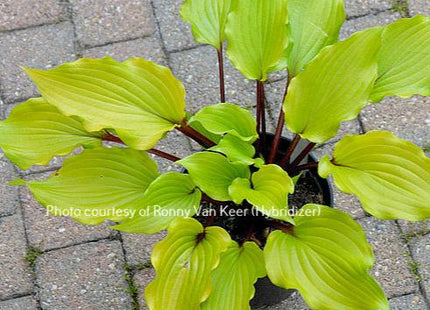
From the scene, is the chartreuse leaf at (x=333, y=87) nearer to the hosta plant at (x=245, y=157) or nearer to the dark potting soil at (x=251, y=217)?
the hosta plant at (x=245, y=157)

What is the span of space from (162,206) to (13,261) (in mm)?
734

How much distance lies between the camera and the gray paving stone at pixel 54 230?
1835 mm

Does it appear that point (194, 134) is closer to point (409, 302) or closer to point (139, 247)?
point (139, 247)

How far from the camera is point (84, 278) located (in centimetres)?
179

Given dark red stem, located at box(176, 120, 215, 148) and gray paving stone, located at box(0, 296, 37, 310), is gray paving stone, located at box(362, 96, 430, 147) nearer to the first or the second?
dark red stem, located at box(176, 120, 215, 148)

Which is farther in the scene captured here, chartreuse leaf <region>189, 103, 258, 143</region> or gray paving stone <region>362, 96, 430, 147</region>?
gray paving stone <region>362, 96, 430, 147</region>

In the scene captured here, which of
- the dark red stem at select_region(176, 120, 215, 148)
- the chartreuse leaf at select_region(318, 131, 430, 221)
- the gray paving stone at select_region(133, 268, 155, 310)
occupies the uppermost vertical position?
the dark red stem at select_region(176, 120, 215, 148)

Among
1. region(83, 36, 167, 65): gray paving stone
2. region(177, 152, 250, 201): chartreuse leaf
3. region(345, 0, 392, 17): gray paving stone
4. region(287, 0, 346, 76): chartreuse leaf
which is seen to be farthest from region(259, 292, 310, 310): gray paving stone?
region(345, 0, 392, 17): gray paving stone

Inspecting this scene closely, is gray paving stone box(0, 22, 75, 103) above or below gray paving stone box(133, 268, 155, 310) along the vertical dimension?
above

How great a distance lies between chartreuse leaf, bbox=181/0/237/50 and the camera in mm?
1421

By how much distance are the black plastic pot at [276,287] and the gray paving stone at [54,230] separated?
0.46m

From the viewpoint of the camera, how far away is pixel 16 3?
7.20ft

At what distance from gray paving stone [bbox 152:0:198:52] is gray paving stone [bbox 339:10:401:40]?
0.48 metres

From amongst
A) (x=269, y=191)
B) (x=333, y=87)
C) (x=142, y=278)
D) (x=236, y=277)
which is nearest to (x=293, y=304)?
(x=142, y=278)
